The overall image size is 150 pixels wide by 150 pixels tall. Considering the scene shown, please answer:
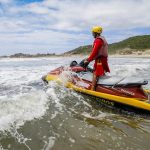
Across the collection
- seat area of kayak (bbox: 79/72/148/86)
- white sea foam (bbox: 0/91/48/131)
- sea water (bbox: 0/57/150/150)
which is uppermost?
seat area of kayak (bbox: 79/72/148/86)

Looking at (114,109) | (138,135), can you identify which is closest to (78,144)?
(138,135)

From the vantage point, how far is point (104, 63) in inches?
348

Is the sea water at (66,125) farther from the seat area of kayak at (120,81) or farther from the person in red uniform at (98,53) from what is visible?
the person in red uniform at (98,53)

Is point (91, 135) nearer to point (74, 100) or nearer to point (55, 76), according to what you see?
point (74, 100)

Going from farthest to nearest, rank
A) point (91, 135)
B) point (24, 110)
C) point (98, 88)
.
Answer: point (98, 88), point (24, 110), point (91, 135)

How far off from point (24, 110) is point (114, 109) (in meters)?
2.37

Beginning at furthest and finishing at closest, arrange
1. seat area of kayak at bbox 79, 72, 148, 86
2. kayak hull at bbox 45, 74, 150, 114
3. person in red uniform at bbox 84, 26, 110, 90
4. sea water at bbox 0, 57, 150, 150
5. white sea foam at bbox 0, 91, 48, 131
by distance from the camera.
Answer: person in red uniform at bbox 84, 26, 110, 90 < seat area of kayak at bbox 79, 72, 148, 86 < kayak hull at bbox 45, 74, 150, 114 < white sea foam at bbox 0, 91, 48, 131 < sea water at bbox 0, 57, 150, 150

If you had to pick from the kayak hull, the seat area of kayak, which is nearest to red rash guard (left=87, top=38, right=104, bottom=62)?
the seat area of kayak

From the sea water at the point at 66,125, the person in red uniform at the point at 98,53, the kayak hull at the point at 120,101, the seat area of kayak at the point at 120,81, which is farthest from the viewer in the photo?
the person in red uniform at the point at 98,53

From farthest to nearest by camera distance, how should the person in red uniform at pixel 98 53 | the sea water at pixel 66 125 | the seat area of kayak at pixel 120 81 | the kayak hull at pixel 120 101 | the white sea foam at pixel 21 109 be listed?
the person in red uniform at pixel 98 53 < the seat area of kayak at pixel 120 81 < the kayak hull at pixel 120 101 < the white sea foam at pixel 21 109 < the sea water at pixel 66 125

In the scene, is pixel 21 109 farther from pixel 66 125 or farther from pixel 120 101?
pixel 120 101

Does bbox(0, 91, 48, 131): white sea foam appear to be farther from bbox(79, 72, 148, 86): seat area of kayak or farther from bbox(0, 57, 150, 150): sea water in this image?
bbox(79, 72, 148, 86): seat area of kayak

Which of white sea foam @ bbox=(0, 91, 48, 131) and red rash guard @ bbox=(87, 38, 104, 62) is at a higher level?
red rash guard @ bbox=(87, 38, 104, 62)

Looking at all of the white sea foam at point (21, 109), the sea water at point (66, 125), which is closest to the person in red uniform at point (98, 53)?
the sea water at point (66, 125)
